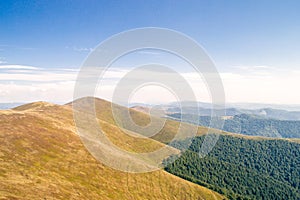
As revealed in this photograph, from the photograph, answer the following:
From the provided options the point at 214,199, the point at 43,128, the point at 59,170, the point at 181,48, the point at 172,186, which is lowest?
the point at 214,199

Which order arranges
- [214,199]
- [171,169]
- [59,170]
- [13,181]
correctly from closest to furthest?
[13,181] → [59,170] → [214,199] → [171,169]

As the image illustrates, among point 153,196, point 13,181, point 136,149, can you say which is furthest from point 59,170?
point 136,149

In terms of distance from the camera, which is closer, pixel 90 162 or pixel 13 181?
pixel 13 181

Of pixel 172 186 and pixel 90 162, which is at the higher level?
pixel 90 162

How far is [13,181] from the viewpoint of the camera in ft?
224

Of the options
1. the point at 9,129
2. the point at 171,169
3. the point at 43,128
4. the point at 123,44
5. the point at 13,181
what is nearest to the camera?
the point at 123,44

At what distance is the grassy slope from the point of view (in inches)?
2864

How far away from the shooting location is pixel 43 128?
419ft

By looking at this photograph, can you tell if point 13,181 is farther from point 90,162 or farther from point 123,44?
point 123,44

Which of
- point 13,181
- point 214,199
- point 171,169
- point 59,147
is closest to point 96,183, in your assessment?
point 59,147

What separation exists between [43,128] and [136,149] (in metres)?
79.8

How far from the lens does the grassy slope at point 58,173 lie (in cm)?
7275

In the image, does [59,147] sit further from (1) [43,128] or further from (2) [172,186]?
(2) [172,186]

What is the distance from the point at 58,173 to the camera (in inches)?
3548
